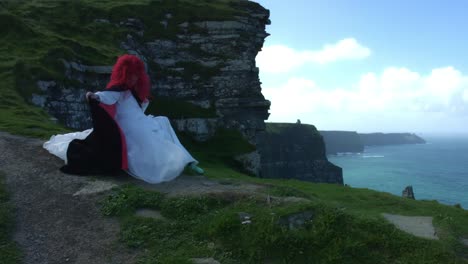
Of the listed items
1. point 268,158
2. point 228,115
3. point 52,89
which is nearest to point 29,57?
point 52,89

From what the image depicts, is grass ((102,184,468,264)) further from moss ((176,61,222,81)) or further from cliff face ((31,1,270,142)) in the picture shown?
moss ((176,61,222,81))

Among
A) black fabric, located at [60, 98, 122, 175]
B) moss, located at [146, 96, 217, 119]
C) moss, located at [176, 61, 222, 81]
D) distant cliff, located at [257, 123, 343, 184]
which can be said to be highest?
moss, located at [176, 61, 222, 81]

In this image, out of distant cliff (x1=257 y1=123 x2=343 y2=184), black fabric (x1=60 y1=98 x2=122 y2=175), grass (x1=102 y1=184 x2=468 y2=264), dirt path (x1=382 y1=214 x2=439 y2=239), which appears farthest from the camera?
distant cliff (x1=257 y1=123 x2=343 y2=184)

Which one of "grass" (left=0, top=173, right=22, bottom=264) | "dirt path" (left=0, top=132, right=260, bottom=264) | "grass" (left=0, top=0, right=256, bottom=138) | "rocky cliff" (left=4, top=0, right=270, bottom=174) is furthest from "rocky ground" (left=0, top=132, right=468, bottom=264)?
"rocky cliff" (left=4, top=0, right=270, bottom=174)

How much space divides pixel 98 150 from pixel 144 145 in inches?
45.5

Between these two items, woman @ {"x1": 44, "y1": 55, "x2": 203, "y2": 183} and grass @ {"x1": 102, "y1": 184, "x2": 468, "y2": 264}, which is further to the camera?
woman @ {"x1": 44, "y1": 55, "x2": 203, "y2": 183}

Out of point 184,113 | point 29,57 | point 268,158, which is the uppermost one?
point 29,57

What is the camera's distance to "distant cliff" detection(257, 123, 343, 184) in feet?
327

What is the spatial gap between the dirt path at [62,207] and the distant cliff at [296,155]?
78.9 m

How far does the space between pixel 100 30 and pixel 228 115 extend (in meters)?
11.8

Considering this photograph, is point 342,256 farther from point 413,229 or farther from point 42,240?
point 42,240

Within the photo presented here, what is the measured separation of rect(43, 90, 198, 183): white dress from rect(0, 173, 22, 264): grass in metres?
2.78

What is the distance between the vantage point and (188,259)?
662 cm

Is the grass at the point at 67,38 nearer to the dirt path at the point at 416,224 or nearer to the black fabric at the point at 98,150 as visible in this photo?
the black fabric at the point at 98,150
